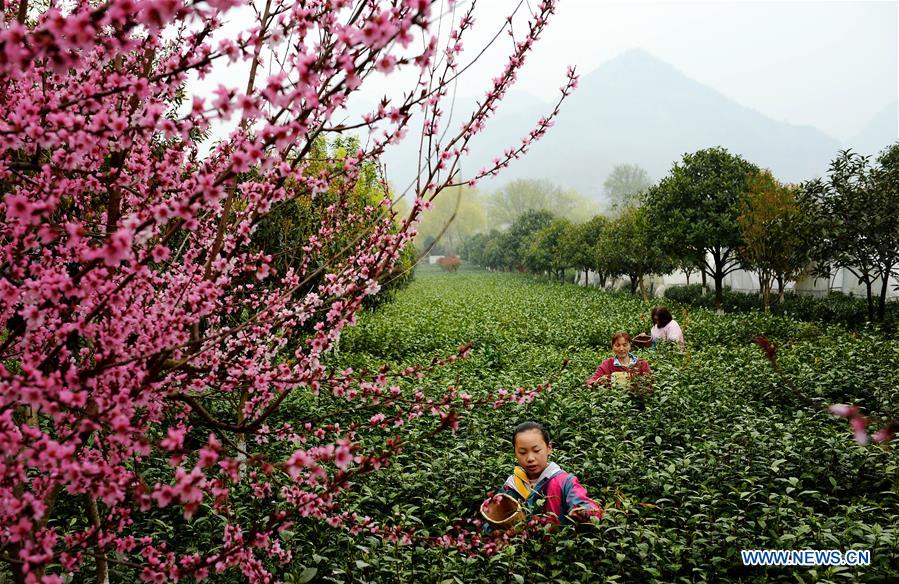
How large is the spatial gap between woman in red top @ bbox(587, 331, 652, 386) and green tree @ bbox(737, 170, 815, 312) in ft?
33.5

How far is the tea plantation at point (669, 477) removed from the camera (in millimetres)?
3121

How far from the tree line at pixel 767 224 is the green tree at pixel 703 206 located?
3cm

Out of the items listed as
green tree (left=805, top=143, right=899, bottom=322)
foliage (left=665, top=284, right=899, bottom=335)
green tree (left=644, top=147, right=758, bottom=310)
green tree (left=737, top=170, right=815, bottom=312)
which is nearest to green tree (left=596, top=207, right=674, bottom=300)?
green tree (left=644, top=147, right=758, bottom=310)

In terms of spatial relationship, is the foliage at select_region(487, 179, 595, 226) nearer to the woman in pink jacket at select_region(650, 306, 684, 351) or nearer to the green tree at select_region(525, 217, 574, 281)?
the green tree at select_region(525, 217, 574, 281)

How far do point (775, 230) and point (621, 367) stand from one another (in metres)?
11.1

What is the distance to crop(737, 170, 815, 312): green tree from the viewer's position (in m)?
15.0

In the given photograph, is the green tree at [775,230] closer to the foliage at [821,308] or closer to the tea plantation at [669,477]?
the foliage at [821,308]

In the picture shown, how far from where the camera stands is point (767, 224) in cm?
1564

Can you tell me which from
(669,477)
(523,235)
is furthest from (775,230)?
(523,235)

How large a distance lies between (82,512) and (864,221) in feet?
52.0

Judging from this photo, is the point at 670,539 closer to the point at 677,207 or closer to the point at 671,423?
the point at 671,423

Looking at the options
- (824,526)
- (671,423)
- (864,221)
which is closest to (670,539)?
(824,526)

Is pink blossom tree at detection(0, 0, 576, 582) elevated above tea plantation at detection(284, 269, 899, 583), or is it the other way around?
pink blossom tree at detection(0, 0, 576, 582)

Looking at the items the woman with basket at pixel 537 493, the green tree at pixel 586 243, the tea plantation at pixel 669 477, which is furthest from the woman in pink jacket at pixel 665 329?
the green tree at pixel 586 243
